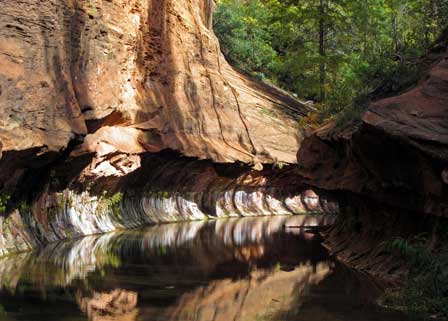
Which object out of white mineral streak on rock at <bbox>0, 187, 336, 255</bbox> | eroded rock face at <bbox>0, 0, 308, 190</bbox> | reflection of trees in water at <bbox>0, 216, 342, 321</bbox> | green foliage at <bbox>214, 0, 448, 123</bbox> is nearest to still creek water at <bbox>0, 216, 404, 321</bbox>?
reflection of trees in water at <bbox>0, 216, 342, 321</bbox>

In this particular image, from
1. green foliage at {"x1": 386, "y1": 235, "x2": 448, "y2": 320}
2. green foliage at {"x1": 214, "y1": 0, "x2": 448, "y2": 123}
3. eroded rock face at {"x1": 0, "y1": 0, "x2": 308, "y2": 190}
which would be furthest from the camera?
green foliage at {"x1": 214, "y1": 0, "x2": 448, "y2": 123}

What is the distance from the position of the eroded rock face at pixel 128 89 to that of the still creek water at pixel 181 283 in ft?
Result: 10.7

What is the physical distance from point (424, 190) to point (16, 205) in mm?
10945

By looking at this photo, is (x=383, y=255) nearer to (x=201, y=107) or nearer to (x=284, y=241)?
(x=284, y=241)

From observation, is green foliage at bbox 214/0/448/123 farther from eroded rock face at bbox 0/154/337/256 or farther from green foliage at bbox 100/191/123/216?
green foliage at bbox 100/191/123/216

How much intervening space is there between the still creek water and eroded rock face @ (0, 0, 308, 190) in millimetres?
3274

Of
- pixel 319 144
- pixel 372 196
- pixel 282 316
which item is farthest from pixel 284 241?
pixel 282 316

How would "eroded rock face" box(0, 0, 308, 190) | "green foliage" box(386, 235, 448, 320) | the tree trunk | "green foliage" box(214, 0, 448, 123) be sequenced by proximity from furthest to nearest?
the tree trunk → "green foliage" box(214, 0, 448, 123) → "eroded rock face" box(0, 0, 308, 190) → "green foliage" box(386, 235, 448, 320)

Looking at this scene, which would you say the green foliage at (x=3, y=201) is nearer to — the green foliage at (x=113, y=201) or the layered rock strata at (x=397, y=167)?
the green foliage at (x=113, y=201)

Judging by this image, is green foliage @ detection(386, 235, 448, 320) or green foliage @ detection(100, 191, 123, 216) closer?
green foliage @ detection(386, 235, 448, 320)

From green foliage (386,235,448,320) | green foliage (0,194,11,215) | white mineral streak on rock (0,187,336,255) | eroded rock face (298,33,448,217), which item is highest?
eroded rock face (298,33,448,217)

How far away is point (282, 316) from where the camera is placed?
11070mm

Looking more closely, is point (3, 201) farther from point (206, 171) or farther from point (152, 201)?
point (206, 171)

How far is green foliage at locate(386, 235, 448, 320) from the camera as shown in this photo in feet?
35.2
